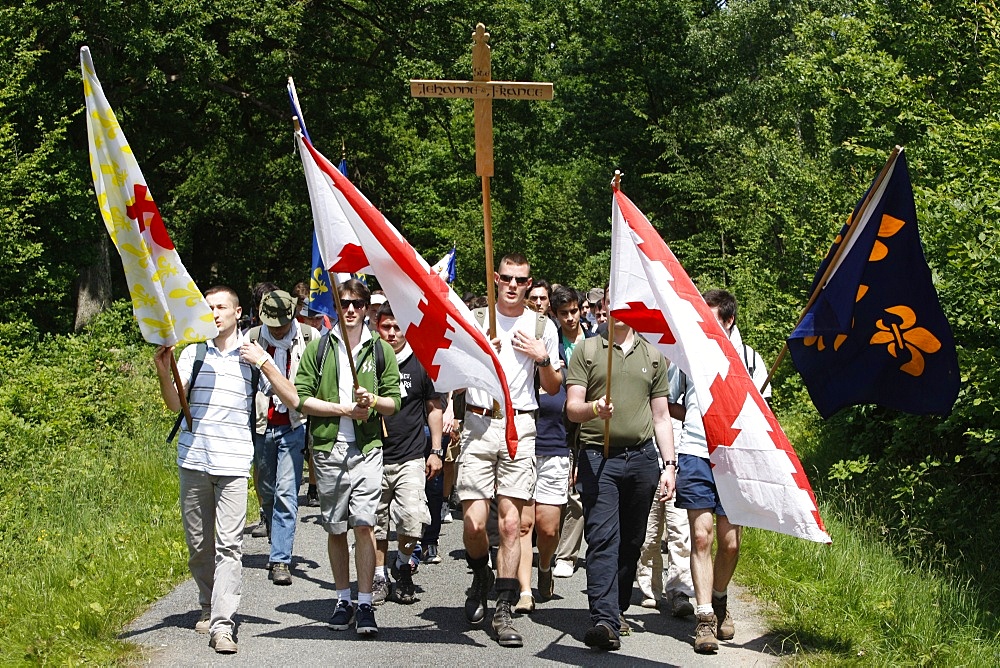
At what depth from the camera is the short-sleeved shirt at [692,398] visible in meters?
7.12

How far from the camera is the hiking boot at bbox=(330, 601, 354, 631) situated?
7.19 metres

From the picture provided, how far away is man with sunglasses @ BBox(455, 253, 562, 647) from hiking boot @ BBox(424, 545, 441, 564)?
Result: 72.8 inches

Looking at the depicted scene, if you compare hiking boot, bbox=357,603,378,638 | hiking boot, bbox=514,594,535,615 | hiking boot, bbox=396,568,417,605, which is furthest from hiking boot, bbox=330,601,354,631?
hiking boot, bbox=514,594,535,615

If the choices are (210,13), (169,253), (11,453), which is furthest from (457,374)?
(210,13)

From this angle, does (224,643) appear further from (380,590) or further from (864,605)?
(864,605)

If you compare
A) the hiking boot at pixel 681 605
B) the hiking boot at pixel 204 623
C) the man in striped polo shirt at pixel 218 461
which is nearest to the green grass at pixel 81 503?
the hiking boot at pixel 204 623

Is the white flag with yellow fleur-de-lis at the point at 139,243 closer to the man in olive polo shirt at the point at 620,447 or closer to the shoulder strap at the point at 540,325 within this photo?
the shoulder strap at the point at 540,325

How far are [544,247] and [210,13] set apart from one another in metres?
14.4

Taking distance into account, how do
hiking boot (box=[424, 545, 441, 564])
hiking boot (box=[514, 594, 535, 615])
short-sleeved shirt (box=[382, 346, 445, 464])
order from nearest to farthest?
hiking boot (box=[514, 594, 535, 615]) < short-sleeved shirt (box=[382, 346, 445, 464]) < hiking boot (box=[424, 545, 441, 564])

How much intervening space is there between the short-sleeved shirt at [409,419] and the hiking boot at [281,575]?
1232 mm

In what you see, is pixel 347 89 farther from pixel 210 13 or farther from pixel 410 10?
pixel 210 13

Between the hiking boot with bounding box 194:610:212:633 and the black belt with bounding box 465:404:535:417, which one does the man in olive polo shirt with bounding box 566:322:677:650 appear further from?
the hiking boot with bounding box 194:610:212:633

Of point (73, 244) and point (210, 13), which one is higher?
point (210, 13)

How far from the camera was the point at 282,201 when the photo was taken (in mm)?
31016
